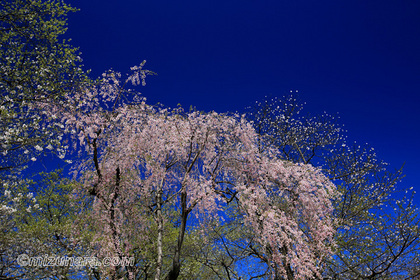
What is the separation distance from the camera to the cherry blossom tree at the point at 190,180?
8922 millimetres

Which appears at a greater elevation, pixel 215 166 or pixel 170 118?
pixel 170 118

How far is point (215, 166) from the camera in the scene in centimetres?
1022

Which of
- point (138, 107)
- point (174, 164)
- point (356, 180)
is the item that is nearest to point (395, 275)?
point (356, 180)

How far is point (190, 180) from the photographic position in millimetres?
9539

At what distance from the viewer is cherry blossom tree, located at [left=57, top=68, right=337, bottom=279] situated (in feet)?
29.3

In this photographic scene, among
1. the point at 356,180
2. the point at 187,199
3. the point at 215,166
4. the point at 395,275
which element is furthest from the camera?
the point at 356,180

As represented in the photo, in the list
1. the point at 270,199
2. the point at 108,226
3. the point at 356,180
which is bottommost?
the point at 108,226

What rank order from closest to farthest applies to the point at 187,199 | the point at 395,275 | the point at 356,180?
the point at 187,199, the point at 395,275, the point at 356,180

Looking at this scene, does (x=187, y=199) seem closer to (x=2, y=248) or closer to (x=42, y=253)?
(x=42, y=253)

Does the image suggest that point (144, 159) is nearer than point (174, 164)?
Yes

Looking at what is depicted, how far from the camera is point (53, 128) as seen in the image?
8.66m

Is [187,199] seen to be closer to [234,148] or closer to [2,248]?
[234,148]

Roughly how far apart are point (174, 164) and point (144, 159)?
1.31 m

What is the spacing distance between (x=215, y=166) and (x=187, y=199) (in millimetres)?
1670
